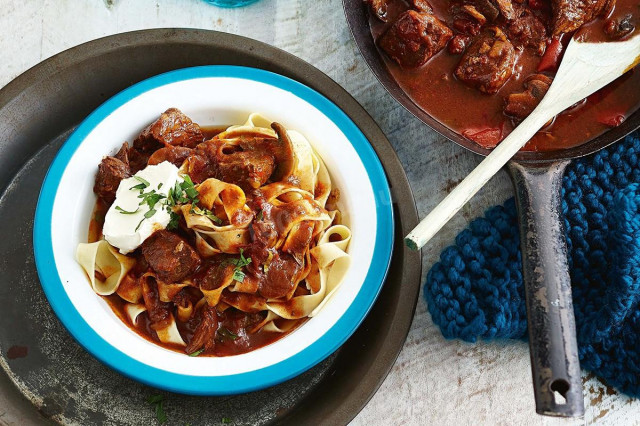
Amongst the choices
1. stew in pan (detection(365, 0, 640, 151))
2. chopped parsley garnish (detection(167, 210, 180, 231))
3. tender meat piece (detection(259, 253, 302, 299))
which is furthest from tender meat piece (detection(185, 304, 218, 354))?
stew in pan (detection(365, 0, 640, 151))

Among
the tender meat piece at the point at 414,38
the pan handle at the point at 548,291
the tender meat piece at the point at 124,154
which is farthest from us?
the tender meat piece at the point at 414,38

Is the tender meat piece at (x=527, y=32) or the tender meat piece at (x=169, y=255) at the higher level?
the tender meat piece at (x=527, y=32)

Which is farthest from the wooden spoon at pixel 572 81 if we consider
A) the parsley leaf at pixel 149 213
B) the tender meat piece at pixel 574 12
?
the parsley leaf at pixel 149 213

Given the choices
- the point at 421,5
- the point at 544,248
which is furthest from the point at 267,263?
the point at 421,5

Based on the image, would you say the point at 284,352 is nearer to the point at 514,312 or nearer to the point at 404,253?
the point at 404,253

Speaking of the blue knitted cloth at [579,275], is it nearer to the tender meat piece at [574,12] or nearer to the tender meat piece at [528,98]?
the tender meat piece at [528,98]
